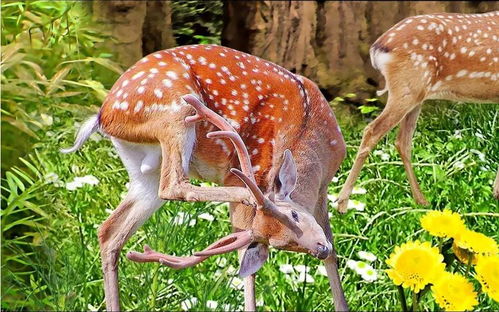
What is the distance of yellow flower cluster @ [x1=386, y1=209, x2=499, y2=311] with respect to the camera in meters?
1.84

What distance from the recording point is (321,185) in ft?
7.24

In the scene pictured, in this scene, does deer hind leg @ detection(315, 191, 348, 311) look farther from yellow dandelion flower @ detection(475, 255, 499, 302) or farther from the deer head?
yellow dandelion flower @ detection(475, 255, 499, 302)

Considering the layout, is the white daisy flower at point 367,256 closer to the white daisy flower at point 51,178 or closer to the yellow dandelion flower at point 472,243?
the yellow dandelion flower at point 472,243

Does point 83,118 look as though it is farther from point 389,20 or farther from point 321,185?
point 321,185

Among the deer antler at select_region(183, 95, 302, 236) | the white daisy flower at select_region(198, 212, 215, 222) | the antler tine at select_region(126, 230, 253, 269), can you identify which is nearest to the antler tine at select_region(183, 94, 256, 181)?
the deer antler at select_region(183, 95, 302, 236)

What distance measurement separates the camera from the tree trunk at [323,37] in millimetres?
3045

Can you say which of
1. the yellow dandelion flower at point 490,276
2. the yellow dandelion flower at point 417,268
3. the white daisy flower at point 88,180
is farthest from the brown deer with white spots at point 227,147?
the white daisy flower at point 88,180

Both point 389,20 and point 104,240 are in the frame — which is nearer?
point 104,240

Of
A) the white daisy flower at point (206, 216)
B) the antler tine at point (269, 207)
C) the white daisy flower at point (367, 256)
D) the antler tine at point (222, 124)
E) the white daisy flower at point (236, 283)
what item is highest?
the antler tine at point (222, 124)

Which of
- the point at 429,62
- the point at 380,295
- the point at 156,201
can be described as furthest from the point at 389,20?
the point at 156,201

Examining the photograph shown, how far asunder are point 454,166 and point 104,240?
40.7 inches

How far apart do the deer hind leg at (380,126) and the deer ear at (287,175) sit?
2.41 ft

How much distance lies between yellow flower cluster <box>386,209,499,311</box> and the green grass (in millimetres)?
715

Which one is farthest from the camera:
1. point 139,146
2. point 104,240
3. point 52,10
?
point 52,10
